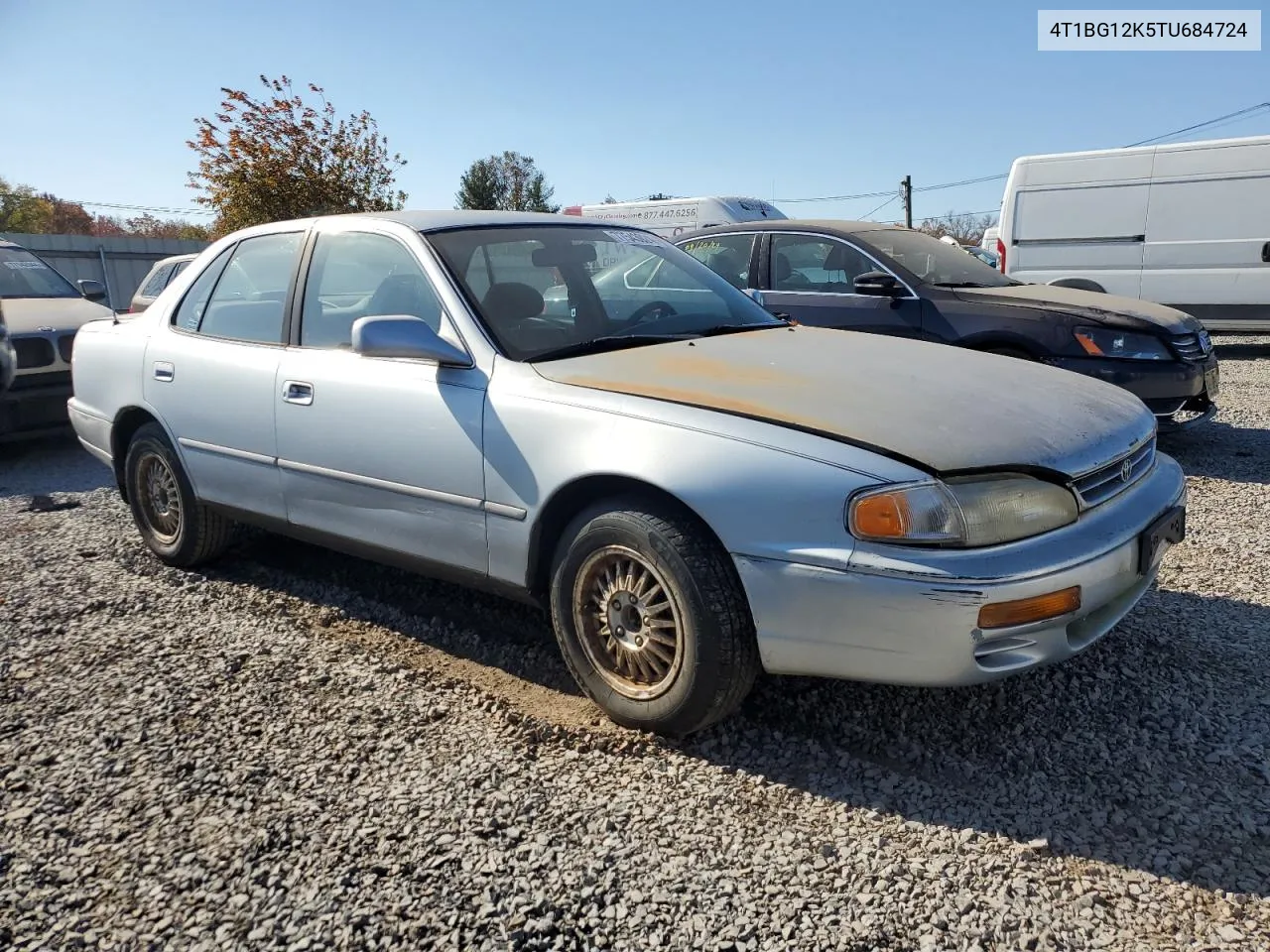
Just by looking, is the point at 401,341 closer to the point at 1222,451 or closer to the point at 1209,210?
the point at 1222,451

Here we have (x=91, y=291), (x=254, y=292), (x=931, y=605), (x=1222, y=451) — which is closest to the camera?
(x=931, y=605)

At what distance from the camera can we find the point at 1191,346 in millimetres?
6055

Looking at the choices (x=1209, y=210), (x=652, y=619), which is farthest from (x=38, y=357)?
(x=1209, y=210)

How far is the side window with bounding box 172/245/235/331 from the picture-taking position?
434 cm

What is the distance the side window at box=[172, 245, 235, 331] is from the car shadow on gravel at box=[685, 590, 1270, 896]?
3082 millimetres

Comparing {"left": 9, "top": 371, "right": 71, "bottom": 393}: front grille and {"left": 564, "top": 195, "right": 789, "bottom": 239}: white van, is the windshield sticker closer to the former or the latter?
{"left": 9, "top": 371, "right": 71, "bottom": 393}: front grille

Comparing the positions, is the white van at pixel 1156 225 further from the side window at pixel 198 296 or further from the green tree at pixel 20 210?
the green tree at pixel 20 210

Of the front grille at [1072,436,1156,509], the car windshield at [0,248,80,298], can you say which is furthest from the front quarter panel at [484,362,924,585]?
the car windshield at [0,248,80,298]

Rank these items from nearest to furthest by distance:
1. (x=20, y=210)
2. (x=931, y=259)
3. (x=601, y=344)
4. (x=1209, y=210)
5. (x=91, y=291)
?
(x=601, y=344) → (x=931, y=259) → (x=91, y=291) → (x=1209, y=210) → (x=20, y=210)

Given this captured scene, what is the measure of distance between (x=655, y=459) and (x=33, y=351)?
21.8 feet

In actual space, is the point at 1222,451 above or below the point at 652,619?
below

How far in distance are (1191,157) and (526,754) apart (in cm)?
1086

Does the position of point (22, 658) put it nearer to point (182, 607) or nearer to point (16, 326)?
point (182, 607)

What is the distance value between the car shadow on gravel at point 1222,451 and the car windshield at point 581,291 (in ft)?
12.4
